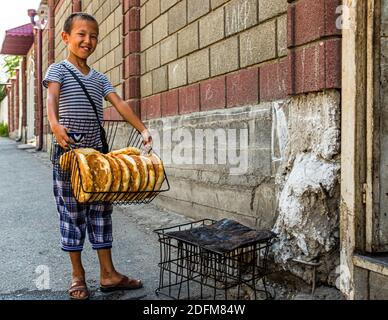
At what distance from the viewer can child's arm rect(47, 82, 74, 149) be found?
2871mm

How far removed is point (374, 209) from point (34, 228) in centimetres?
382

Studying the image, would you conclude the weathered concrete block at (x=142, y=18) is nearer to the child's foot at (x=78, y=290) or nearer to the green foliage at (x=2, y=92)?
the child's foot at (x=78, y=290)

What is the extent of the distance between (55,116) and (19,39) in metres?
20.2

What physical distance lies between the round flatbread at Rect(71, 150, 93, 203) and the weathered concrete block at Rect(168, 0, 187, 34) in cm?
326

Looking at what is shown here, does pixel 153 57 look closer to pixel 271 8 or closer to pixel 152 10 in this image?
pixel 152 10

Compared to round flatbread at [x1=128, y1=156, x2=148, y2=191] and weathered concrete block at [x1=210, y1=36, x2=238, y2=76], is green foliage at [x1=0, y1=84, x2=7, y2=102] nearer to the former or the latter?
weathered concrete block at [x1=210, y1=36, x2=238, y2=76]

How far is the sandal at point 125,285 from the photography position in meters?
3.36

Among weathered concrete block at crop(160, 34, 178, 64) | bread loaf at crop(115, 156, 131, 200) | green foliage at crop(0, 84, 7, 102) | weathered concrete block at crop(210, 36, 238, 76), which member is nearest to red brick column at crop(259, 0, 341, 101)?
weathered concrete block at crop(210, 36, 238, 76)

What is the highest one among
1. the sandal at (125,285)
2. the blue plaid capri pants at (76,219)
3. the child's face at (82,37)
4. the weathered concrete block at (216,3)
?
the weathered concrete block at (216,3)

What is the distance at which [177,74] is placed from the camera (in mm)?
5910

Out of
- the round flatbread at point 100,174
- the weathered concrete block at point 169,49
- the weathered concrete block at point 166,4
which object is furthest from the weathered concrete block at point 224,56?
the round flatbread at point 100,174

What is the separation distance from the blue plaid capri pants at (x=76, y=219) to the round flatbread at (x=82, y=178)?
32 centimetres

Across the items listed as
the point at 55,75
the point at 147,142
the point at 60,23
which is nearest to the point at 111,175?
the point at 147,142

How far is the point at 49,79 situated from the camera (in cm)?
314
